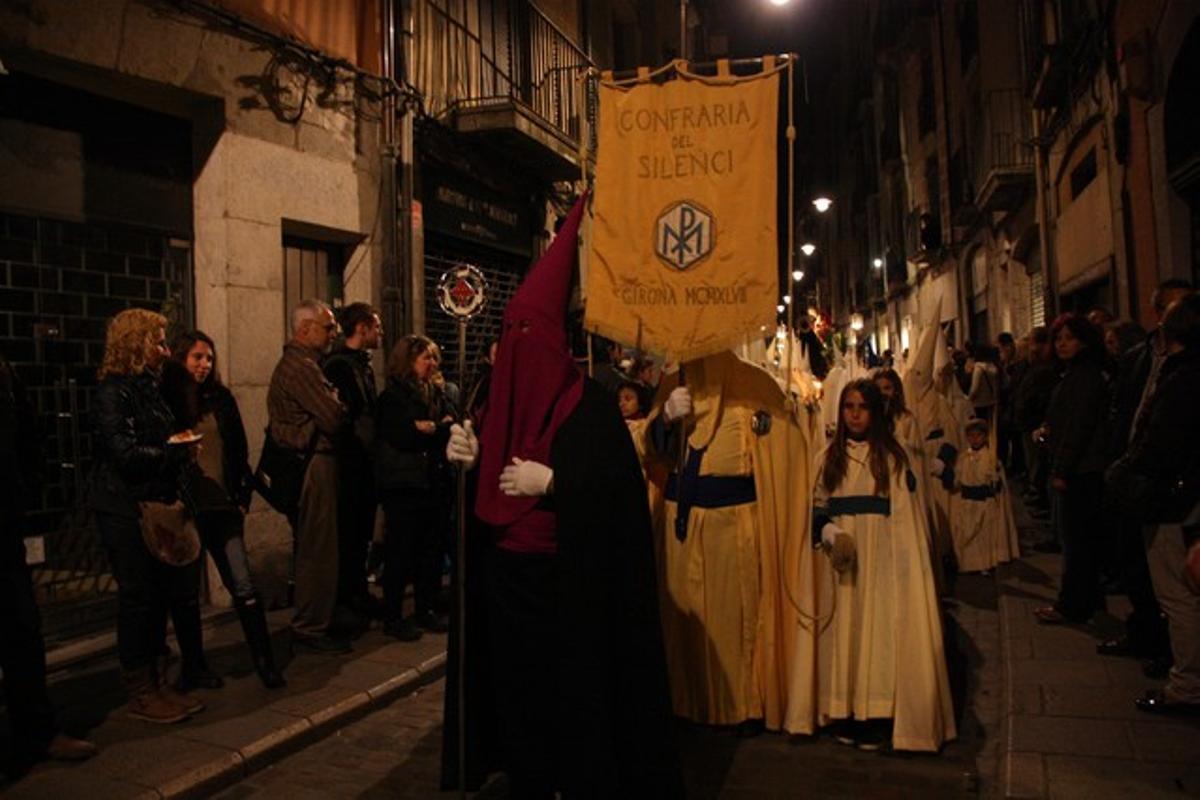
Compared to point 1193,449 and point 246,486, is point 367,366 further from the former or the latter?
point 1193,449

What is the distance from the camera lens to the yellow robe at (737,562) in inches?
198

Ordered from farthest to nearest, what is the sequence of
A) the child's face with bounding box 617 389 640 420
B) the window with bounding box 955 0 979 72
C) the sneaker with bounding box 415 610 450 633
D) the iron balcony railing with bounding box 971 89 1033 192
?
1. the window with bounding box 955 0 979 72
2. the iron balcony railing with bounding box 971 89 1033 192
3. the child's face with bounding box 617 389 640 420
4. the sneaker with bounding box 415 610 450 633

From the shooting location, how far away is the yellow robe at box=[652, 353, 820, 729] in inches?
198

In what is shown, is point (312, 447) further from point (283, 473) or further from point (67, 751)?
point (67, 751)

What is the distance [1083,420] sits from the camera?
623cm

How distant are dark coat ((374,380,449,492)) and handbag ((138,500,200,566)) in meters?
1.67

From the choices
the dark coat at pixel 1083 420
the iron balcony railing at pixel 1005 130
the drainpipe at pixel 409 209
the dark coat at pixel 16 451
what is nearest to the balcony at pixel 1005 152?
the iron balcony railing at pixel 1005 130

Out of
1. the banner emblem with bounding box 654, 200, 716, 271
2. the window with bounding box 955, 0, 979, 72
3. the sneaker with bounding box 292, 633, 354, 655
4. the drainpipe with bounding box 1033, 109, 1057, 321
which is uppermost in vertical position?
the window with bounding box 955, 0, 979, 72

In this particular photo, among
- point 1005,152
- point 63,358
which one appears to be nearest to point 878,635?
point 63,358

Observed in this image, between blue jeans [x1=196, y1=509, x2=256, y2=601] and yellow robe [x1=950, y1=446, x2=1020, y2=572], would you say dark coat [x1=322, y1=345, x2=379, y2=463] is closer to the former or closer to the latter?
blue jeans [x1=196, y1=509, x2=256, y2=601]

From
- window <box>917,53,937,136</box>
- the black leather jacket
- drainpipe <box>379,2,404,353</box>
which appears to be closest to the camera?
the black leather jacket

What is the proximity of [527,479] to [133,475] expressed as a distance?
2707 mm

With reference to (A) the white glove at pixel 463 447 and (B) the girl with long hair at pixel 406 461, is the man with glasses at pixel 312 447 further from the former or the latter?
(A) the white glove at pixel 463 447

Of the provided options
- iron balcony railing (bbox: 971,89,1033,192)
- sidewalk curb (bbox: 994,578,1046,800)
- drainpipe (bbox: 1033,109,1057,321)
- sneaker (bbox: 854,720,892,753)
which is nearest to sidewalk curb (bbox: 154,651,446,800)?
sneaker (bbox: 854,720,892,753)
